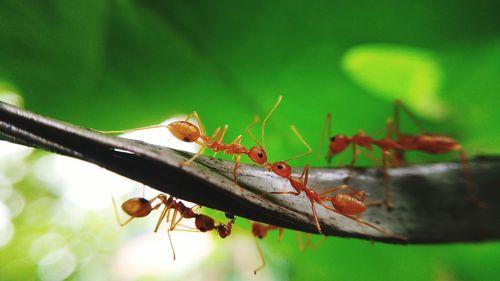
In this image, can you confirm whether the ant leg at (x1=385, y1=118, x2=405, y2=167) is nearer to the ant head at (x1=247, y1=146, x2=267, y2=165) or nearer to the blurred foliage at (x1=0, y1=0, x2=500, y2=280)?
the blurred foliage at (x1=0, y1=0, x2=500, y2=280)

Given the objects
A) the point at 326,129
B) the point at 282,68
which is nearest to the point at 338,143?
the point at 326,129

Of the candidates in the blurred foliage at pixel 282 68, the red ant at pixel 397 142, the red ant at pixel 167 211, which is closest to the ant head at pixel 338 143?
the red ant at pixel 397 142

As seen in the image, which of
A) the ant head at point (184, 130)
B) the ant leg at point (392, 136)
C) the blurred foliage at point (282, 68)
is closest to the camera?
the ant head at point (184, 130)

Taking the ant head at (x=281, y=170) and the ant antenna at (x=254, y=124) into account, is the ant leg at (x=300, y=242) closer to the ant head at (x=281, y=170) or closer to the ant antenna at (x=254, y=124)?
A: the ant antenna at (x=254, y=124)

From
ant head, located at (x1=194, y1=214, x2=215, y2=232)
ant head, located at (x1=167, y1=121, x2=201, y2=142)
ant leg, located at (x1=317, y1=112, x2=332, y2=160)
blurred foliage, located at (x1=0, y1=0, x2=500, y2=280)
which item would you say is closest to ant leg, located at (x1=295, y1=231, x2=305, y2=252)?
blurred foliage, located at (x1=0, y1=0, x2=500, y2=280)

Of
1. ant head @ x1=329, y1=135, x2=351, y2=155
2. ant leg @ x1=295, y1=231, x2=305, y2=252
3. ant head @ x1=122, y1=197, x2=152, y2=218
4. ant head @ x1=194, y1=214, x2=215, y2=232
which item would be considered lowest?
ant leg @ x1=295, y1=231, x2=305, y2=252

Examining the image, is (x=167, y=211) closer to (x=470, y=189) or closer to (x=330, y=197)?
(x=330, y=197)
